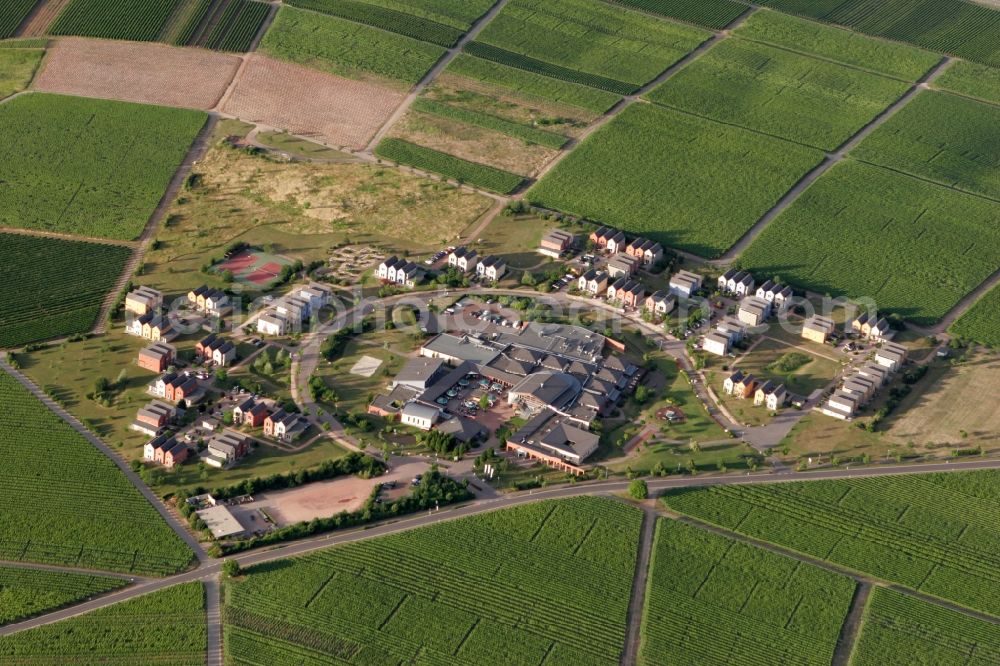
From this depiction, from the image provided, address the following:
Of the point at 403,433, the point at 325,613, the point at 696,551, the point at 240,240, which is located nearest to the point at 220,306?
the point at 240,240

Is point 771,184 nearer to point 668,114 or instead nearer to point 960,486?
point 668,114

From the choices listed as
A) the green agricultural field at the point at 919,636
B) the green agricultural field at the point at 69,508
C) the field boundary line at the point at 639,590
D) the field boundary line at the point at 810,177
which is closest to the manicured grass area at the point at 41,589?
the green agricultural field at the point at 69,508

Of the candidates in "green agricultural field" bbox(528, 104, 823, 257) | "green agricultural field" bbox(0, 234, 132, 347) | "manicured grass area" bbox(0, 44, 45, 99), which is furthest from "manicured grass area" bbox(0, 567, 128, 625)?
"manicured grass area" bbox(0, 44, 45, 99)

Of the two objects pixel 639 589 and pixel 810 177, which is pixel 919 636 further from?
pixel 810 177

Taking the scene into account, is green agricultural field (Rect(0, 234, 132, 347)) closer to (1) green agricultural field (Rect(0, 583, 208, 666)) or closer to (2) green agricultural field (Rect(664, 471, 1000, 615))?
(1) green agricultural field (Rect(0, 583, 208, 666))

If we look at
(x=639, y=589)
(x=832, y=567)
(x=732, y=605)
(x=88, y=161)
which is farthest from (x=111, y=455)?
(x=88, y=161)

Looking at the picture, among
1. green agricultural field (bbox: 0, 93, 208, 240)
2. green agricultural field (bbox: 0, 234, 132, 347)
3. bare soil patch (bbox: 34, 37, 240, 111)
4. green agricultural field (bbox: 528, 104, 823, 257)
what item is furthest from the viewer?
bare soil patch (bbox: 34, 37, 240, 111)
